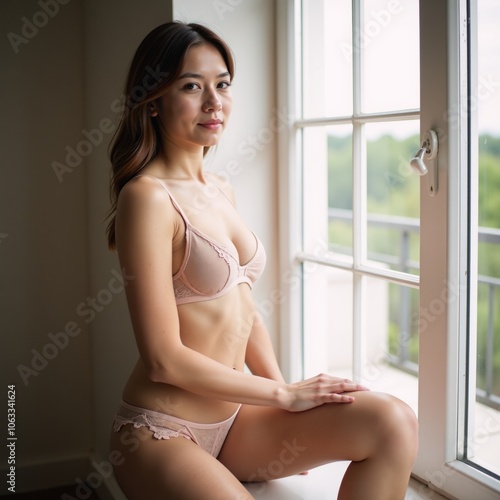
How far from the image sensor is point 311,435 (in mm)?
1545

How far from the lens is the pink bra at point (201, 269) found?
162 centimetres

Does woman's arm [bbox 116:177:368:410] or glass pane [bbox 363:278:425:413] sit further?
glass pane [bbox 363:278:425:413]

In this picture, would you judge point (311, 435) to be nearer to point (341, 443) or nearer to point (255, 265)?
point (341, 443)

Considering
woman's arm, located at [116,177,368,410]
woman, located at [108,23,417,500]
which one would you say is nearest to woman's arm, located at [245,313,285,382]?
woman, located at [108,23,417,500]

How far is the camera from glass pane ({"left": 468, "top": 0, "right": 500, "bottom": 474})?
1.51 meters

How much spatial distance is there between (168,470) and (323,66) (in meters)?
1.39

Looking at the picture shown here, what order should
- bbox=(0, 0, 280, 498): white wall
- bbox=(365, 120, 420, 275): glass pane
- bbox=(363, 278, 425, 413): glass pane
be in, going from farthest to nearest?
bbox=(365, 120, 420, 275): glass pane → bbox=(363, 278, 425, 413): glass pane → bbox=(0, 0, 280, 498): white wall

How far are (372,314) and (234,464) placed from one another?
428 cm

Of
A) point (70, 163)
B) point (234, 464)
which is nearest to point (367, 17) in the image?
point (234, 464)

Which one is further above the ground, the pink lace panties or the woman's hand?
the woman's hand

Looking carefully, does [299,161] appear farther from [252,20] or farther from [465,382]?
[465,382]

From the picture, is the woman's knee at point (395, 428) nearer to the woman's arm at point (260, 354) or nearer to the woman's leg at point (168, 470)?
the woman's leg at point (168, 470)

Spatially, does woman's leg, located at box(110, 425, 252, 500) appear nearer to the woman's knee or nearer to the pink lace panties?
the pink lace panties

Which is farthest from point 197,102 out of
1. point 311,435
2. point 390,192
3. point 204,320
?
point 390,192
